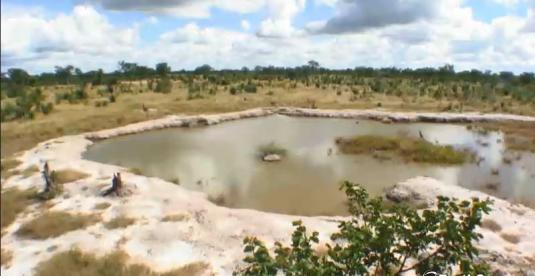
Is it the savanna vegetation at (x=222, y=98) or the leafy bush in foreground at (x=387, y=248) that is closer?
the leafy bush in foreground at (x=387, y=248)

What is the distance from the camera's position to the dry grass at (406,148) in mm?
23531

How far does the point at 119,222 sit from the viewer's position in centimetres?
1484

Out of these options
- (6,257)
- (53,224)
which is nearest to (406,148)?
(53,224)

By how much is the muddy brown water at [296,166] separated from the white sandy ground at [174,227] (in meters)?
1.66

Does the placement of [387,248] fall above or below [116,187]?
above

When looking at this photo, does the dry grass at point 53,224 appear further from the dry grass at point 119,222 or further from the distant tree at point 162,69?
the distant tree at point 162,69

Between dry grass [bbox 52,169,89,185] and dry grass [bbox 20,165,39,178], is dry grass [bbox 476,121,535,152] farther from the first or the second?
dry grass [bbox 20,165,39,178]

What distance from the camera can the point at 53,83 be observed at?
58.8 meters

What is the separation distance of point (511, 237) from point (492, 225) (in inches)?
30.1

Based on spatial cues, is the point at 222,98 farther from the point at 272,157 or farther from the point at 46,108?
the point at 272,157

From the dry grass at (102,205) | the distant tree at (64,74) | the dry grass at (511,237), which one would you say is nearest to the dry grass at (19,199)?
the dry grass at (102,205)

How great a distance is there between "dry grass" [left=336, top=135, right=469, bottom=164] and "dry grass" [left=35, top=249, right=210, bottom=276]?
14.6 m

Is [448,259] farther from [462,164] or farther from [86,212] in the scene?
[462,164]

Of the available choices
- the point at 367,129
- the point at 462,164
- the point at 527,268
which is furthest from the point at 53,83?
the point at 527,268
